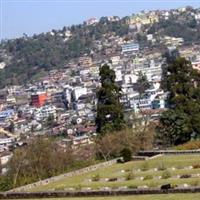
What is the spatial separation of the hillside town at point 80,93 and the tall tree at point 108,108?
2804 cm

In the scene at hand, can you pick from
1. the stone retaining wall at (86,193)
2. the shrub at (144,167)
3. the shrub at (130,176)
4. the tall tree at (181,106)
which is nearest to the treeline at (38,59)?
the tall tree at (181,106)

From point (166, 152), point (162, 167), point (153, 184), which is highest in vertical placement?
point (153, 184)

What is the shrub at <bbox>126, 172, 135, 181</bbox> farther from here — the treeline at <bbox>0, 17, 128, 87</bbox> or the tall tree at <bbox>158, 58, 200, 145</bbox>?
the treeline at <bbox>0, 17, 128, 87</bbox>

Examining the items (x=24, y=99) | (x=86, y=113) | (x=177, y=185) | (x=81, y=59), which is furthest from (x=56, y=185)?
(x=81, y=59)

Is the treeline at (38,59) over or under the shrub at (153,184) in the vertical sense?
over

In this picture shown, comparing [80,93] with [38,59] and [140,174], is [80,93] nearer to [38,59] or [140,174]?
[38,59]

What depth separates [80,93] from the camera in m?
136

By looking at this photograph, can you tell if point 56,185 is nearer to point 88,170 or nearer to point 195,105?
point 88,170

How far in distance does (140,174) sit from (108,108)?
12424mm

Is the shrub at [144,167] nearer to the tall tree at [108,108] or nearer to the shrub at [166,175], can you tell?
the shrub at [166,175]

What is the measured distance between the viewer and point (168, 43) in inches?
7436

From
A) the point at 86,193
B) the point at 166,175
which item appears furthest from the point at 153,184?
the point at 166,175

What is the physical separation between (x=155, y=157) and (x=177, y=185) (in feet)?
28.6

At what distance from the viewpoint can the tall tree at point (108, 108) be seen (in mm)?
37562
